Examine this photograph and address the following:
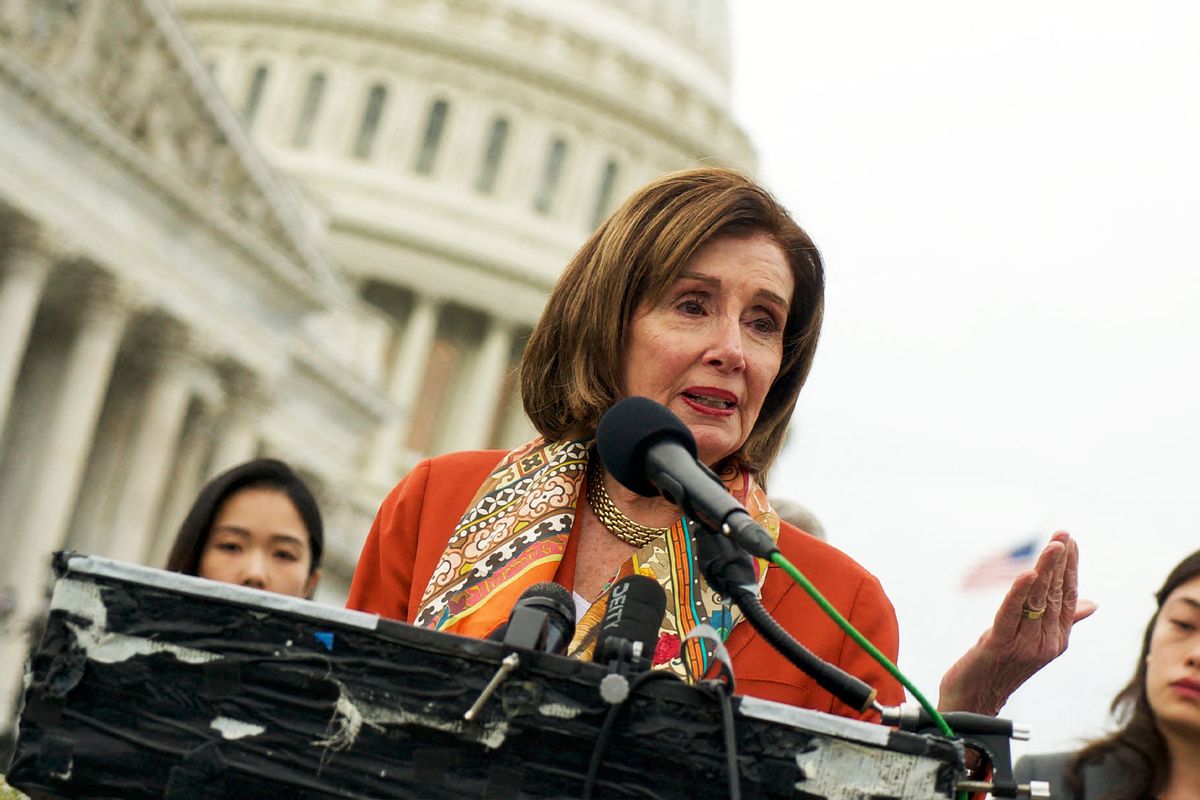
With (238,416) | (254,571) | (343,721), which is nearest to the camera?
(343,721)

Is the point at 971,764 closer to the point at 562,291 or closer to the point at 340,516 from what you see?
the point at 562,291

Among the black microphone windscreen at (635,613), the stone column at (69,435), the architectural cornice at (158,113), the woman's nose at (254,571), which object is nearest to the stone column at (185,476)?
the architectural cornice at (158,113)

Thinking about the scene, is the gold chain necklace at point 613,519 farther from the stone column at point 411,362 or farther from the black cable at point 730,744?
the stone column at point 411,362

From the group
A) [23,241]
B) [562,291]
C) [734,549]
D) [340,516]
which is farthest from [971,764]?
[340,516]

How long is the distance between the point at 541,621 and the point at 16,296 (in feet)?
84.4

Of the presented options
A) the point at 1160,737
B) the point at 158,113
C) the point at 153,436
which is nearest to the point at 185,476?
the point at 153,436

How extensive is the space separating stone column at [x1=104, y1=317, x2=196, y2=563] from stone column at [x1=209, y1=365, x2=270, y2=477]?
46.1 inches

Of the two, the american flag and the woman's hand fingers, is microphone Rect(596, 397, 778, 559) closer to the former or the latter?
the woman's hand fingers

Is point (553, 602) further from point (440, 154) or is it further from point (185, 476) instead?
point (440, 154)

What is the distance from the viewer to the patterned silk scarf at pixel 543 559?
2662 mm

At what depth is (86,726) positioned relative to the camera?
2227 millimetres

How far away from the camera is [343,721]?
2172 mm

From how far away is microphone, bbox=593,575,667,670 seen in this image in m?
2.17

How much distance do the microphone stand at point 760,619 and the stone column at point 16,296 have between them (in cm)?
2527
